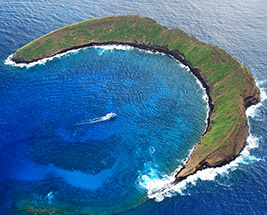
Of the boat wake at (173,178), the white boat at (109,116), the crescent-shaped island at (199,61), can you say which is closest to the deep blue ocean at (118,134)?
the boat wake at (173,178)

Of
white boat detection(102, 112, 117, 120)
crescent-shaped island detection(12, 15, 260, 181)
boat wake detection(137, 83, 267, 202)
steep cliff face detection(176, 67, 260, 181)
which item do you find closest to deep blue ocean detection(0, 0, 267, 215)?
boat wake detection(137, 83, 267, 202)

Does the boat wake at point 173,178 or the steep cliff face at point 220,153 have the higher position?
the steep cliff face at point 220,153

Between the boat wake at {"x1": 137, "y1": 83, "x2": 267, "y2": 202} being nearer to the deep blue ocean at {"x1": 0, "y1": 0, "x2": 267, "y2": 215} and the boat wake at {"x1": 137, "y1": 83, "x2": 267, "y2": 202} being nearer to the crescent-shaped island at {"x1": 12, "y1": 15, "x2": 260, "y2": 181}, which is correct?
→ the deep blue ocean at {"x1": 0, "y1": 0, "x2": 267, "y2": 215}

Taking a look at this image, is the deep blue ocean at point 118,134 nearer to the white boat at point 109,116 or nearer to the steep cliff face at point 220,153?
the white boat at point 109,116

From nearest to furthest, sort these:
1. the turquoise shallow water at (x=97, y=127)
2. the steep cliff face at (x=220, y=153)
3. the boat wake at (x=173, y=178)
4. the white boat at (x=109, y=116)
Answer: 1. the boat wake at (x=173, y=178)
2. the turquoise shallow water at (x=97, y=127)
3. the steep cliff face at (x=220, y=153)
4. the white boat at (x=109, y=116)

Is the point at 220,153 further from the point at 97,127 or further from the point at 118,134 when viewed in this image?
the point at 97,127

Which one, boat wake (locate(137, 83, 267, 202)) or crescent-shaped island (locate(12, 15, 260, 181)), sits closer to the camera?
boat wake (locate(137, 83, 267, 202))
